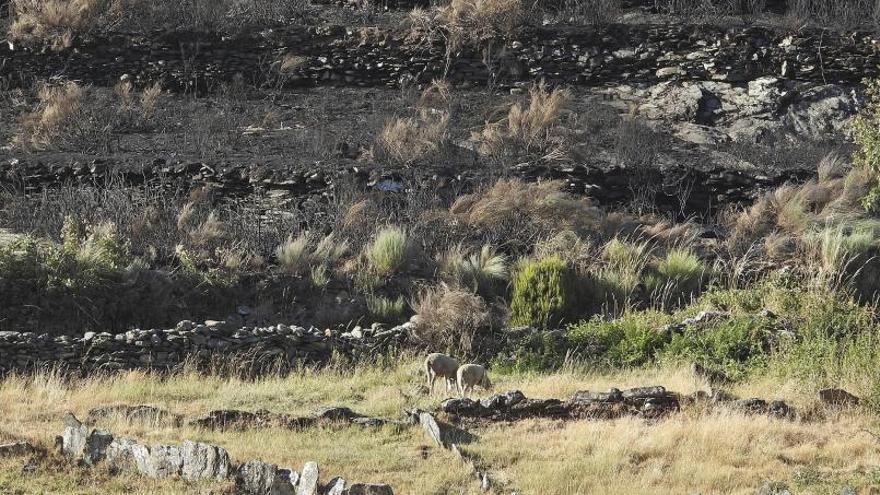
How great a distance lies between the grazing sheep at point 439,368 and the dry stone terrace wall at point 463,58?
12.8 meters

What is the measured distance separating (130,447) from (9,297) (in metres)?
6.99

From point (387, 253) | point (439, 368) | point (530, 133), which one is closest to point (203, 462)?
point (439, 368)

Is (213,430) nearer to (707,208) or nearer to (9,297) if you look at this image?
(9,297)

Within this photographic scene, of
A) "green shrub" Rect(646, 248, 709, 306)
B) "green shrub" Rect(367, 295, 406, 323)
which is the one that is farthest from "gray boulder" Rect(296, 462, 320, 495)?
"green shrub" Rect(646, 248, 709, 306)

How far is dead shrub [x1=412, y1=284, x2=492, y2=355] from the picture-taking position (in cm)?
1488

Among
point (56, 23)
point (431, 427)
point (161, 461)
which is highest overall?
point (56, 23)

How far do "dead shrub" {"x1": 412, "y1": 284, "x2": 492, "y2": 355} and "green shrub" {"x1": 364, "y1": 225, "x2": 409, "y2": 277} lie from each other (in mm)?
1739

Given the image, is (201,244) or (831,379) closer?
(831,379)

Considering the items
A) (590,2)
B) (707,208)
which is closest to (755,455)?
(707,208)

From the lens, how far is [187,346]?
46.5 feet

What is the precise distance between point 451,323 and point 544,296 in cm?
177

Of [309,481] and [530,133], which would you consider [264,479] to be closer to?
[309,481]

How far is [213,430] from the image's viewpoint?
10.5 meters

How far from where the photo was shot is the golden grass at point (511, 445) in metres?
9.12
